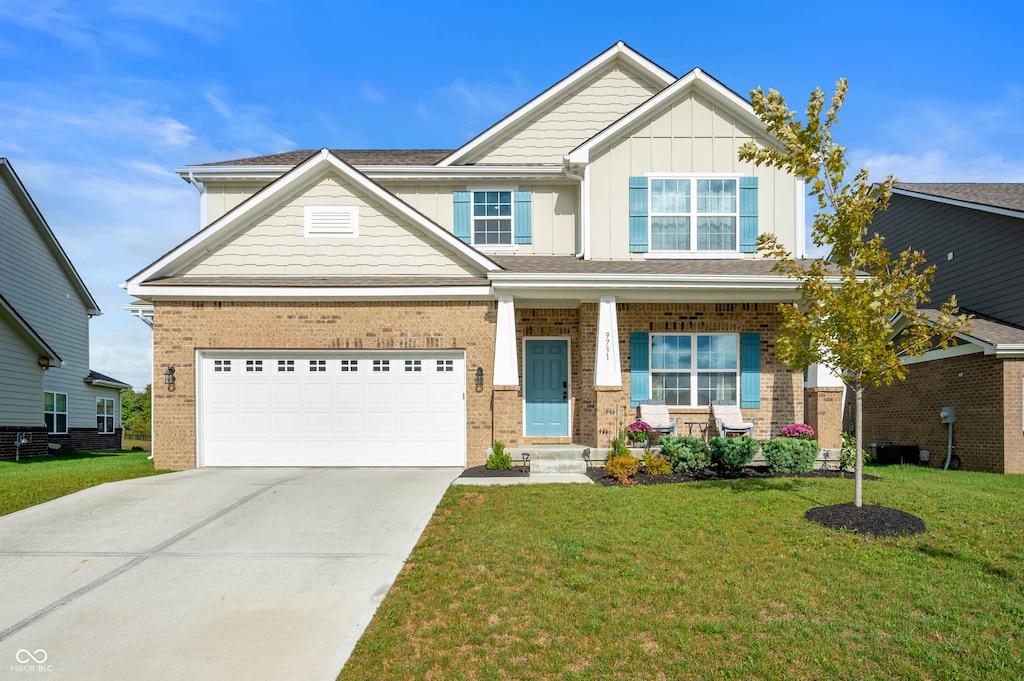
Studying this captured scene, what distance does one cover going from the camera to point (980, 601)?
233 inches

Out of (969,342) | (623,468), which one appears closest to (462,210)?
(623,468)

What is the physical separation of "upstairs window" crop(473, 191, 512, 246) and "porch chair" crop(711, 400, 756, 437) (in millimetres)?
5784

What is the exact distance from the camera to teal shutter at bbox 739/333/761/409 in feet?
47.2

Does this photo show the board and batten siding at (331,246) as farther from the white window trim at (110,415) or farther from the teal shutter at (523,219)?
the white window trim at (110,415)

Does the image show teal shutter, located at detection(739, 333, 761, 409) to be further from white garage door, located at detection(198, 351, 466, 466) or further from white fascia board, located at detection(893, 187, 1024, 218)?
white fascia board, located at detection(893, 187, 1024, 218)

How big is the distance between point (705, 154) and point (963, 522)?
9.14 meters

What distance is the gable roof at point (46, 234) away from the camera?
854 inches

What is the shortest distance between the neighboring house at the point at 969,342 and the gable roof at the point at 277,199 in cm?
A: 1125

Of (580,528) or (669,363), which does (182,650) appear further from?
(669,363)

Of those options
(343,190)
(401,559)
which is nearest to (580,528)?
(401,559)

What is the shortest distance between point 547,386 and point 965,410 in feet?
32.1

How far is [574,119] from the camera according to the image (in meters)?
16.8

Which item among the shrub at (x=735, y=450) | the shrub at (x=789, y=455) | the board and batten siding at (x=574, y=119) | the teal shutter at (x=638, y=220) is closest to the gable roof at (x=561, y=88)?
the board and batten siding at (x=574, y=119)

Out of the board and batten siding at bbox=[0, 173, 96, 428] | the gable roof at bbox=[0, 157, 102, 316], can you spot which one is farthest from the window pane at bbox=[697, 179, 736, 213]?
the gable roof at bbox=[0, 157, 102, 316]
